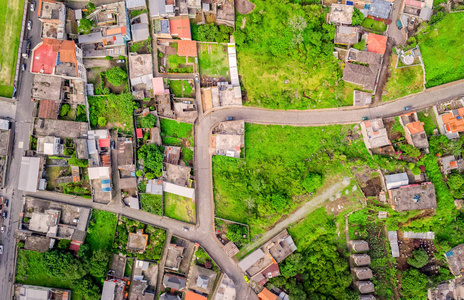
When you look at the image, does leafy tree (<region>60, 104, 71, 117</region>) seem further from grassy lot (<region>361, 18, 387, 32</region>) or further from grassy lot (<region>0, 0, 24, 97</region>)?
grassy lot (<region>361, 18, 387, 32</region>)

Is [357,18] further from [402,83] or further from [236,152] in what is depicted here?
[236,152]

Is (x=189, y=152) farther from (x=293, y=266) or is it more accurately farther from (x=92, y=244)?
(x=293, y=266)

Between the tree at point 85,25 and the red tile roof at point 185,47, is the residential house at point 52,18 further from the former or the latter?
the red tile roof at point 185,47

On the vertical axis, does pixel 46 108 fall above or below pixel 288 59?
below

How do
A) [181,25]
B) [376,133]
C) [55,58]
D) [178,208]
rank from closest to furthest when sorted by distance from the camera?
1. [55,58]
2. [376,133]
3. [181,25]
4. [178,208]

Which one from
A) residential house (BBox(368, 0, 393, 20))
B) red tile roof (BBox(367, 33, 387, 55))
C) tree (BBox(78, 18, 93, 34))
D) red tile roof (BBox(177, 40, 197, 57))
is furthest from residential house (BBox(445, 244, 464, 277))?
tree (BBox(78, 18, 93, 34))

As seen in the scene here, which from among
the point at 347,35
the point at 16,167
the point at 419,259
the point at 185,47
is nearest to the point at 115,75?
the point at 185,47

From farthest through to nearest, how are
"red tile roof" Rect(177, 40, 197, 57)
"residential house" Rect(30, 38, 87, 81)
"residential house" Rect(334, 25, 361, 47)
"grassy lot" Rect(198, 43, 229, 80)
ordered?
"grassy lot" Rect(198, 43, 229, 80), "red tile roof" Rect(177, 40, 197, 57), "residential house" Rect(334, 25, 361, 47), "residential house" Rect(30, 38, 87, 81)
